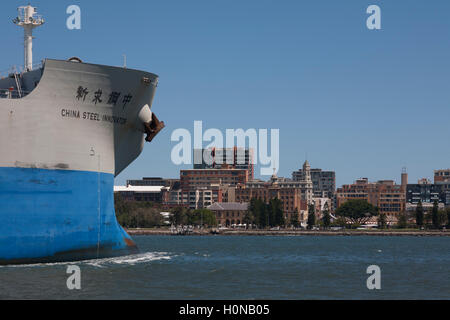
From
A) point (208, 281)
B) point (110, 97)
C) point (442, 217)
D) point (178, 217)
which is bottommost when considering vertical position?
point (178, 217)

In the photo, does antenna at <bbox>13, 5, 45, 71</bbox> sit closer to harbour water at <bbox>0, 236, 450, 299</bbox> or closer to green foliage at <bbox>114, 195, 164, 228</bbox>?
harbour water at <bbox>0, 236, 450, 299</bbox>

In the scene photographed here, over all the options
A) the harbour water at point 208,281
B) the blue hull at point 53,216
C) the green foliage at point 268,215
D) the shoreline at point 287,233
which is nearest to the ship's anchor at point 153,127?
the blue hull at point 53,216

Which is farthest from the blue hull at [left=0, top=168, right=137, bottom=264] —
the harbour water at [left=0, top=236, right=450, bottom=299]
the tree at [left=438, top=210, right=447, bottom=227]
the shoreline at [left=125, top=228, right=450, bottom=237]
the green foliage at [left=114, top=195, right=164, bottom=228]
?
the tree at [left=438, top=210, right=447, bottom=227]

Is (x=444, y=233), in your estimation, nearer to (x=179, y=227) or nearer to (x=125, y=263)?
(x=179, y=227)

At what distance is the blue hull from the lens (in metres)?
37.3

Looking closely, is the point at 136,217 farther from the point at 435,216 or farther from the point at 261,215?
the point at 435,216

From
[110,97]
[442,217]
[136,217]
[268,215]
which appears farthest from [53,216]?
[442,217]

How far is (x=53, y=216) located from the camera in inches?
1540

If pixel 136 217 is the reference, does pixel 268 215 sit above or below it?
above

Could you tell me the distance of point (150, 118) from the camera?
45.2m

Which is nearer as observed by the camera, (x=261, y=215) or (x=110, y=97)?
(x=110, y=97)
